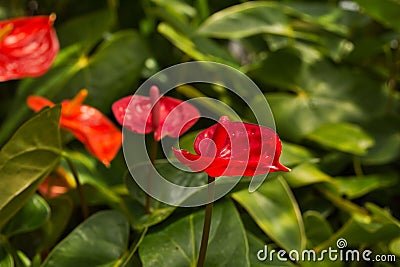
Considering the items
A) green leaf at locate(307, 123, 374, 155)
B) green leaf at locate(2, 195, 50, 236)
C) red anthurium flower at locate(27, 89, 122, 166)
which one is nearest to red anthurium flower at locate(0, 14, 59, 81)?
red anthurium flower at locate(27, 89, 122, 166)

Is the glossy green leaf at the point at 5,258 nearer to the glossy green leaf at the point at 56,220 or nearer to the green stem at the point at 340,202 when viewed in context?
the glossy green leaf at the point at 56,220

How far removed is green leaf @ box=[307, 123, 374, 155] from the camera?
0.88 meters

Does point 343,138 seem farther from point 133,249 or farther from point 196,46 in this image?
point 133,249

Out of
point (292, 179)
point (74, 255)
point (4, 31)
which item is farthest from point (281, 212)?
point (4, 31)

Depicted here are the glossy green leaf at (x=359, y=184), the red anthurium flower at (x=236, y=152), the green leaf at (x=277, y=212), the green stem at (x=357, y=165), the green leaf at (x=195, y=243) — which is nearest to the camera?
the red anthurium flower at (x=236, y=152)

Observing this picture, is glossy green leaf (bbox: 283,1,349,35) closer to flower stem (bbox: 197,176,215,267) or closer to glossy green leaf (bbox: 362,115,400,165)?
glossy green leaf (bbox: 362,115,400,165)

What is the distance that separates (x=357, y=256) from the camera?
2.51 ft

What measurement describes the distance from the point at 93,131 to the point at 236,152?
280mm

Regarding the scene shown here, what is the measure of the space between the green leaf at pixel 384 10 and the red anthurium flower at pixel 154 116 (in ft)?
1.34

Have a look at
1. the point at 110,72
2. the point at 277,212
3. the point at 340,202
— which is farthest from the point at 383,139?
the point at 110,72

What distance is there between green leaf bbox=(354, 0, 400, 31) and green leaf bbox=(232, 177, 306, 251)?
33cm

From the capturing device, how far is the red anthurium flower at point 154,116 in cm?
62

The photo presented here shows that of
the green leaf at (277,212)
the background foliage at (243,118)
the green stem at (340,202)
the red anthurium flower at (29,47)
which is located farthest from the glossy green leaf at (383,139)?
the red anthurium flower at (29,47)

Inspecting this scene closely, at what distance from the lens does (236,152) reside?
49cm
